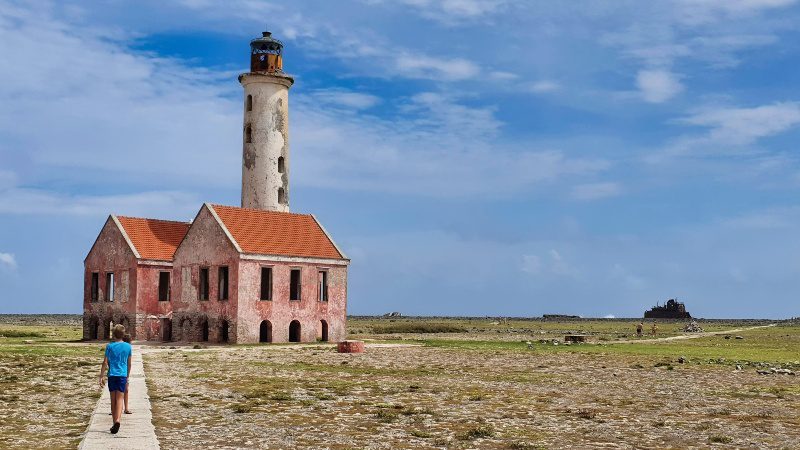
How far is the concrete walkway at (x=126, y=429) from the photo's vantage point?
12820mm

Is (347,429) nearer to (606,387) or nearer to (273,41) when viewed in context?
(606,387)

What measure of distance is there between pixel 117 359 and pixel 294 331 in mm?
35197

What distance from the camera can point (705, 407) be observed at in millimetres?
19234

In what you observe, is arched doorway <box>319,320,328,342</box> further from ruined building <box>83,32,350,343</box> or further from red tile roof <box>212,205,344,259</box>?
red tile roof <box>212,205,344,259</box>

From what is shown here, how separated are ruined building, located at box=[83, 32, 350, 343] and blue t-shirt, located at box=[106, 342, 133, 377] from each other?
106ft

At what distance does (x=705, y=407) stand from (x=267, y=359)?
19558 millimetres

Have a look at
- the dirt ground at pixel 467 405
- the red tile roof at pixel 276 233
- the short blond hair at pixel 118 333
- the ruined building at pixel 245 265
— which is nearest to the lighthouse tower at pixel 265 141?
the ruined building at pixel 245 265

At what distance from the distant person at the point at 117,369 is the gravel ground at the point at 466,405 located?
3.15 feet

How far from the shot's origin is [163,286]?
52875mm

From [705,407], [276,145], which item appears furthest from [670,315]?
[705,407]

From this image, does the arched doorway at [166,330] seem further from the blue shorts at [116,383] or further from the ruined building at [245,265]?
the blue shorts at [116,383]

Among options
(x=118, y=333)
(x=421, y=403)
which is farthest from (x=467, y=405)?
(x=118, y=333)

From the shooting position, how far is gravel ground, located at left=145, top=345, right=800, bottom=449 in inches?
575

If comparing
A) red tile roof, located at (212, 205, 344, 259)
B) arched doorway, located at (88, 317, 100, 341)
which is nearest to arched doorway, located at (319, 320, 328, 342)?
red tile roof, located at (212, 205, 344, 259)
